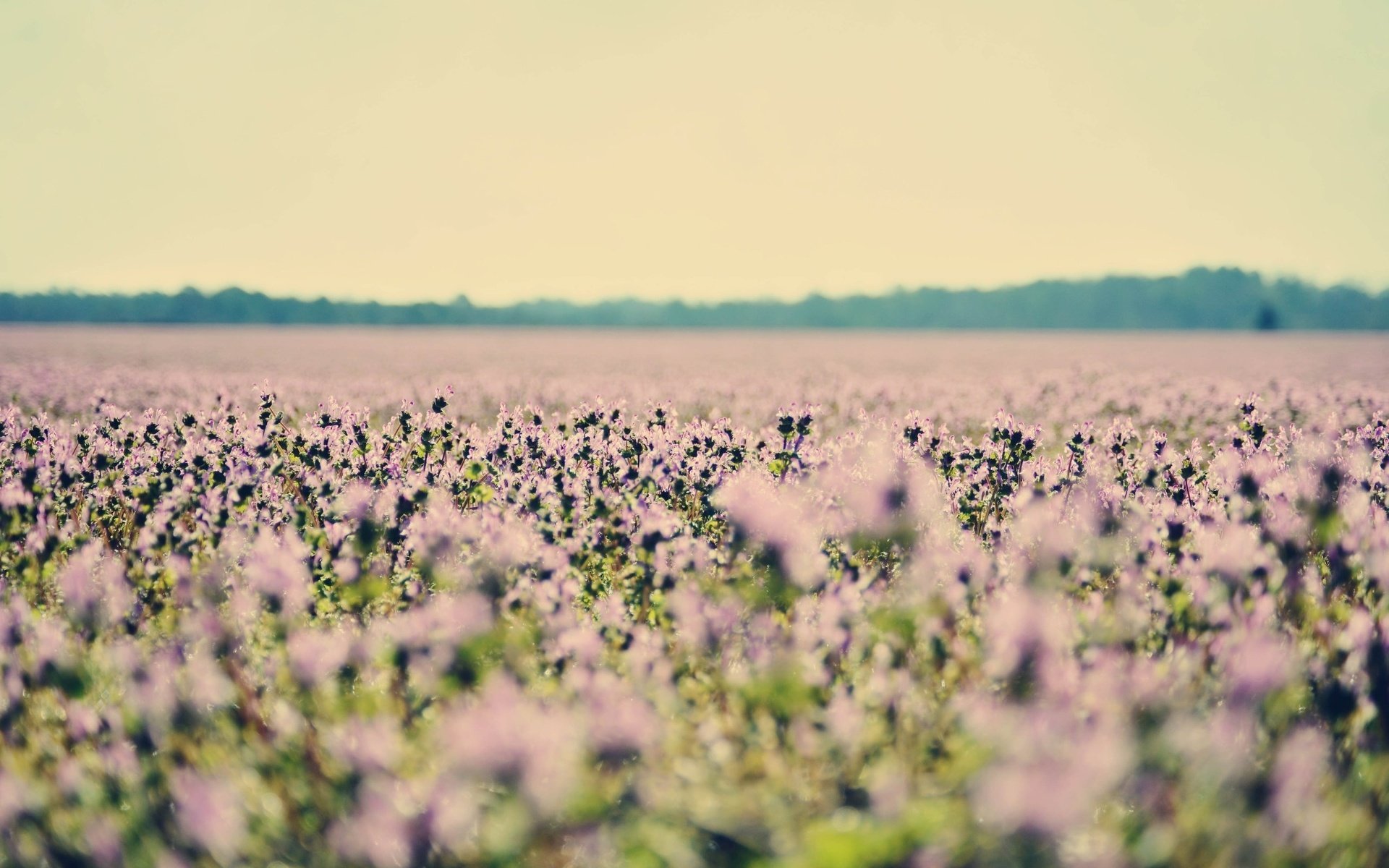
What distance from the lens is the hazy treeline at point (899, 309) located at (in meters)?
99.9

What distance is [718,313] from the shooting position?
11750 centimetres

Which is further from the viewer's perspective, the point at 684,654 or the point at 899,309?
the point at 899,309

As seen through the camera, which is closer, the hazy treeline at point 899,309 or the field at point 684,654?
the field at point 684,654

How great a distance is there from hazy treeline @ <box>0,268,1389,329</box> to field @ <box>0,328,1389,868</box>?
98.2 m

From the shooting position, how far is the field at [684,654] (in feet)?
7.26

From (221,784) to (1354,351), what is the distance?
57368 mm

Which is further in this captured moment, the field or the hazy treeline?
the hazy treeline

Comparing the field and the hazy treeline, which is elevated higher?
the hazy treeline

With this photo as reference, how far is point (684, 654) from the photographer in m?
3.72

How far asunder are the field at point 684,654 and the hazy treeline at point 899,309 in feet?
322

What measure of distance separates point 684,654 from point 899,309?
425 ft

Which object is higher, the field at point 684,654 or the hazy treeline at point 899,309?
the hazy treeline at point 899,309

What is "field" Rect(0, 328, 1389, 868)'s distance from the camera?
2.21 metres

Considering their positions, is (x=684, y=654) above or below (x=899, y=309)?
below
